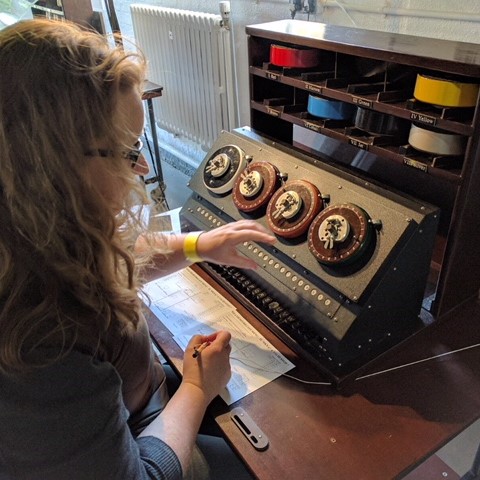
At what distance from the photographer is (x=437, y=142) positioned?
2.73 feet

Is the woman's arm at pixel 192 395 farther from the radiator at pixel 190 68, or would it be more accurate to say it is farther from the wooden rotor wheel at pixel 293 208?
the radiator at pixel 190 68

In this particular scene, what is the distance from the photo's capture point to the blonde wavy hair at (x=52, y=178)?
0.55m

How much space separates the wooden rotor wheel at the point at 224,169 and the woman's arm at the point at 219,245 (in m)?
0.13

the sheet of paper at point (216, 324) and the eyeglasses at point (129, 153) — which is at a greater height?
the eyeglasses at point (129, 153)

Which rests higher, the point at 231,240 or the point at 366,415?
the point at 231,240

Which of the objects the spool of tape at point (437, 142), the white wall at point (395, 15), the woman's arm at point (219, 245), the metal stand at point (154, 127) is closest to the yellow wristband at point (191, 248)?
the woman's arm at point (219, 245)

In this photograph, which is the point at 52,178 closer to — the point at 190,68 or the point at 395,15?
the point at 395,15

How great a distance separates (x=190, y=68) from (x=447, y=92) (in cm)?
188

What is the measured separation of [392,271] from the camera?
32.7 inches

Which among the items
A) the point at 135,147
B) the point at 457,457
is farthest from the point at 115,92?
the point at 457,457

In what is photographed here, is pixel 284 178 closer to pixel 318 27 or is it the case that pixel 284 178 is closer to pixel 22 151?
pixel 318 27

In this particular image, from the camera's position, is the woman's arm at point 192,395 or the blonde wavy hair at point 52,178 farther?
the woman's arm at point 192,395

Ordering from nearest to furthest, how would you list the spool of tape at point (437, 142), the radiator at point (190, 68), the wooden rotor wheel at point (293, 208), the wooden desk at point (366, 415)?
the wooden desk at point (366, 415)
the spool of tape at point (437, 142)
the wooden rotor wheel at point (293, 208)
the radiator at point (190, 68)

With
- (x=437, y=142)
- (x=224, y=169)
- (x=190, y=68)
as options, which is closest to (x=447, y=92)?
(x=437, y=142)
